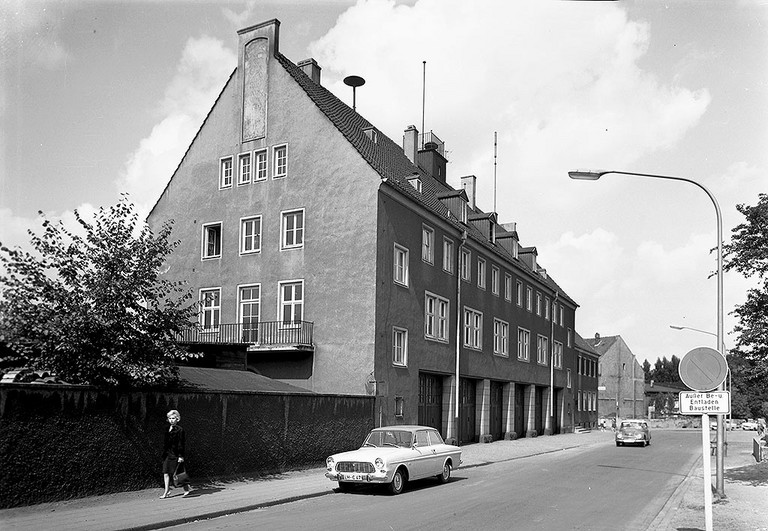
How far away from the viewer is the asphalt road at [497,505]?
481 inches

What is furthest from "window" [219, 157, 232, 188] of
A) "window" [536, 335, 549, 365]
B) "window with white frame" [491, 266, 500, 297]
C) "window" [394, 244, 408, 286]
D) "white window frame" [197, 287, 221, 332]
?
"window" [536, 335, 549, 365]

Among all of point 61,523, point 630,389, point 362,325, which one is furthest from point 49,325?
point 630,389

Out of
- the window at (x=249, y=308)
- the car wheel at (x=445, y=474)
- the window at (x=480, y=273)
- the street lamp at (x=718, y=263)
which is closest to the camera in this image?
the street lamp at (x=718, y=263)

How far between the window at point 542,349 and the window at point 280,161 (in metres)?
24.3

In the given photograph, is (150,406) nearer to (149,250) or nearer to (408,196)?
(149,250)

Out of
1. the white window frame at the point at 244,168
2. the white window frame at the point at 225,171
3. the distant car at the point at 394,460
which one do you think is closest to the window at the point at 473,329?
the white window frame at the point at 244,168

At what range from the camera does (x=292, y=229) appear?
2858 centimetres

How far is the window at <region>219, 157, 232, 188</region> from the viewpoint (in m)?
30.8

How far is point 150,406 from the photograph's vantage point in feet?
51.3

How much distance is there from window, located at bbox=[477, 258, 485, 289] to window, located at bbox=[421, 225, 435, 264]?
617 centimetres

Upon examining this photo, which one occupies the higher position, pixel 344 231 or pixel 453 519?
pixel 344 231

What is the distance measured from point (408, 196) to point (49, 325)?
16.5 m

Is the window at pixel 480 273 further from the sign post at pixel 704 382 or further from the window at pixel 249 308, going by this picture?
the sign post at pixel 704 382

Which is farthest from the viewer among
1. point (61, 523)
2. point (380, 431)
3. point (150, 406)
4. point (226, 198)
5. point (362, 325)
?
point (226, 198)
